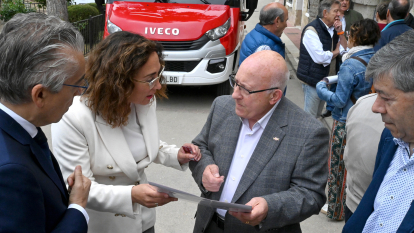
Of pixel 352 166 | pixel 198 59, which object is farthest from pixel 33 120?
pixel 198 59

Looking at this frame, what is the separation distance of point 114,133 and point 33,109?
2.25ft

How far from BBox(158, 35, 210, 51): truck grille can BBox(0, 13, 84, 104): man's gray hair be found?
17.0ft

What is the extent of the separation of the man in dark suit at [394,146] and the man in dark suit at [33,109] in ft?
4.08

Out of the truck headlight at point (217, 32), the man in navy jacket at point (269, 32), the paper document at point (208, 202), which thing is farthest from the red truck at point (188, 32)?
the paper document at point (208, 202)

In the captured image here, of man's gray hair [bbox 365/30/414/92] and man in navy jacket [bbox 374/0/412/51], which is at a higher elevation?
man's gray hair [bbox 365/30/414/92]

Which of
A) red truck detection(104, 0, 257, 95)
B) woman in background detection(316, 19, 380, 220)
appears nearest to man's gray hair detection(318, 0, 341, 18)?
woman in background detection(316, 19, 380, 220)

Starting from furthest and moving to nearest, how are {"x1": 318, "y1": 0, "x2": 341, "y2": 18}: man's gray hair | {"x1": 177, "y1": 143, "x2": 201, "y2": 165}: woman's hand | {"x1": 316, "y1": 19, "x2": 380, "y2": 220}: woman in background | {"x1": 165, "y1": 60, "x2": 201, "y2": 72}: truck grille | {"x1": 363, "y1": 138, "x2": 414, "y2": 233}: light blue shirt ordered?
{"x1": 165, "y1": 60, "x2": 201, "y2": 72}: truck grille, {"x1": 318, "y1": 0, "x2": 341, "y2": 18}: man's gray hair, {"x1": 316, "y1": 19, "x2": 380, "y2": 220}: woman in background, {"x1": 177, "y1": 143, "x2": 201, "y2": 165}: woman's hand, {"x1": 363, "y1": 138, "x2": 414, "y2": 233}: light blue shirt

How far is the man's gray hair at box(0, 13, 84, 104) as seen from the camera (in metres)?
1.31

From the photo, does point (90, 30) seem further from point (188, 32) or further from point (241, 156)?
point (241, 156)

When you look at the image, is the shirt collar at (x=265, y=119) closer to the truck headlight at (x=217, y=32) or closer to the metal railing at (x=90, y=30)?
the truck headlight at (x=217, y=32)

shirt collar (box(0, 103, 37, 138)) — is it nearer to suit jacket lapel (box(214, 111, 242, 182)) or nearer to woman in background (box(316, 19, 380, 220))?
suit jacket lapel (box(214, 111, 242, 182))

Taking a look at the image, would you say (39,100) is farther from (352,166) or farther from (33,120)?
(352,166)

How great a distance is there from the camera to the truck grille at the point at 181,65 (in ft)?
21.9

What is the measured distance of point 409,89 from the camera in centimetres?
148
